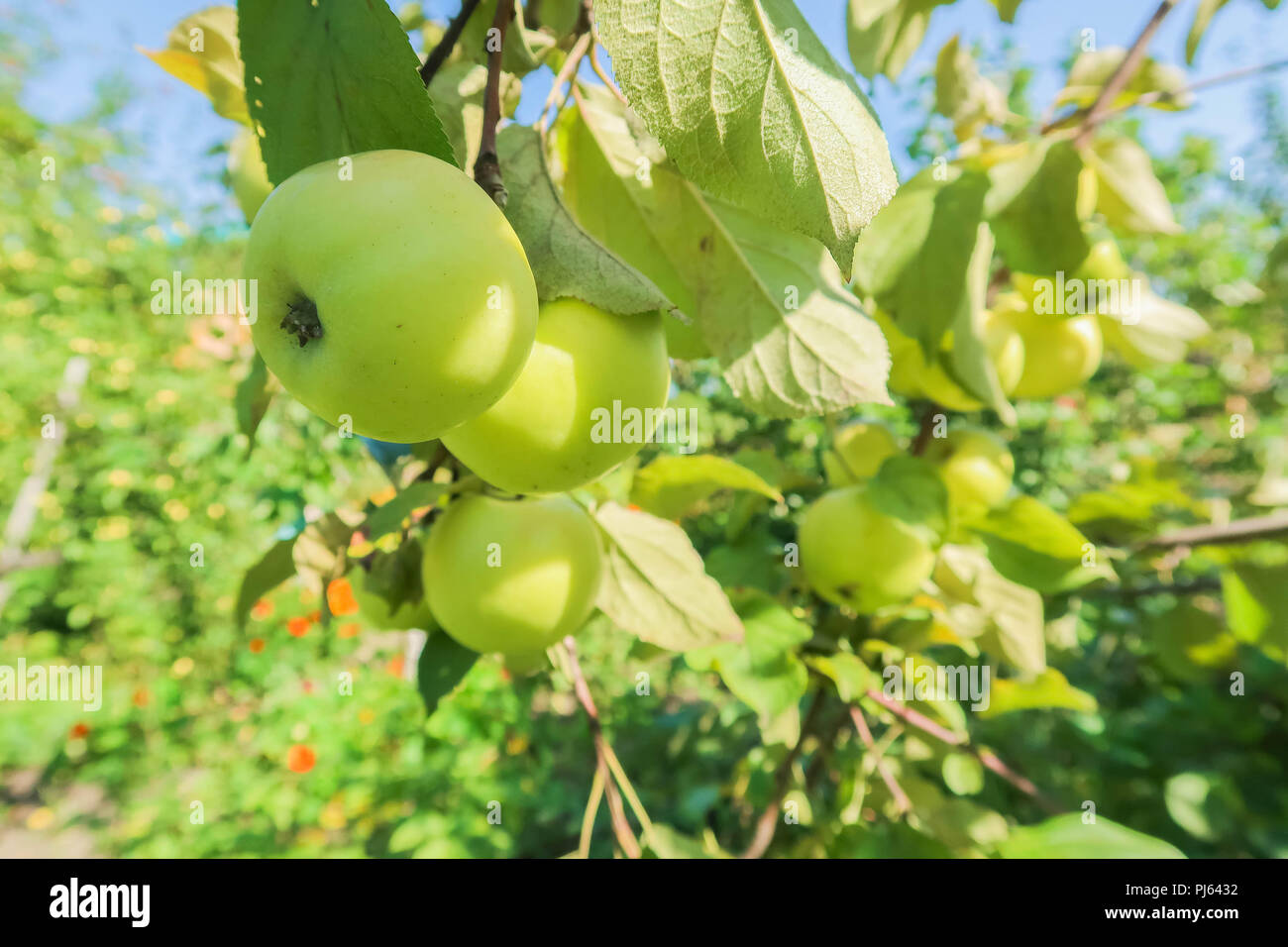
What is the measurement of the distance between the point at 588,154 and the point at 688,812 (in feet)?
4.04

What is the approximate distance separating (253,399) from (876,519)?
61cm

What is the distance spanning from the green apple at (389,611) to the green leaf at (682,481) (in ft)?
0.85

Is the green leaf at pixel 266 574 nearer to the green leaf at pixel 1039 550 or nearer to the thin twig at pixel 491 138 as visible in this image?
the thin twig at pixel 491 138

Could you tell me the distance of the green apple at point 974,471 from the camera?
878mm

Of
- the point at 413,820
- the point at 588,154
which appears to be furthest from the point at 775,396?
the point at 413,820

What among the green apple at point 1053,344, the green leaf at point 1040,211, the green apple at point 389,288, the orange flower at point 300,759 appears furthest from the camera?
the orange flower at point 300,759

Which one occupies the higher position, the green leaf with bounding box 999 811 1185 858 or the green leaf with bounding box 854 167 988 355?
the green leaf with bounding box 854 167 988 355

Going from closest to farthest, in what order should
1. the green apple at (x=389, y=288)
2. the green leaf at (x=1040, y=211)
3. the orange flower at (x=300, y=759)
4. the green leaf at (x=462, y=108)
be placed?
1. the green apple at (x=389, y=288)
2. the green leaf at (x=462, y=108)
3. the green leaf at (x=1040, y=211)
4. the orange flower at (x=300, y=759)

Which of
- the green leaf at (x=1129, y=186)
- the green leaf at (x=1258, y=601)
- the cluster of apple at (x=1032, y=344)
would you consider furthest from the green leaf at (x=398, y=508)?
the green leaf at (x=1258, y=601)

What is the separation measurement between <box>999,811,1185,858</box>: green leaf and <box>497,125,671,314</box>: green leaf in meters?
0.73

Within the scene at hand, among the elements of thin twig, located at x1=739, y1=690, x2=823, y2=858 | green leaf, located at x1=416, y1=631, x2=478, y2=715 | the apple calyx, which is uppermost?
the apple calyx

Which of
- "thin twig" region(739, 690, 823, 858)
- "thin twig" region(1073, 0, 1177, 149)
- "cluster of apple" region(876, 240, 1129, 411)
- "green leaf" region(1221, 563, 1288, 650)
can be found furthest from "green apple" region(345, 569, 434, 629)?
"green leaf" region(1221, 563, 1288, 650)

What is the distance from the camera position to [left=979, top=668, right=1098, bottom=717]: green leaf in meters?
0.83

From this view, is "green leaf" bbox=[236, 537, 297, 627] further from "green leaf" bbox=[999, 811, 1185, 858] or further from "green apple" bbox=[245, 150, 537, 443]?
"green leaf" bbox=[999, 811, 1185, 858]
